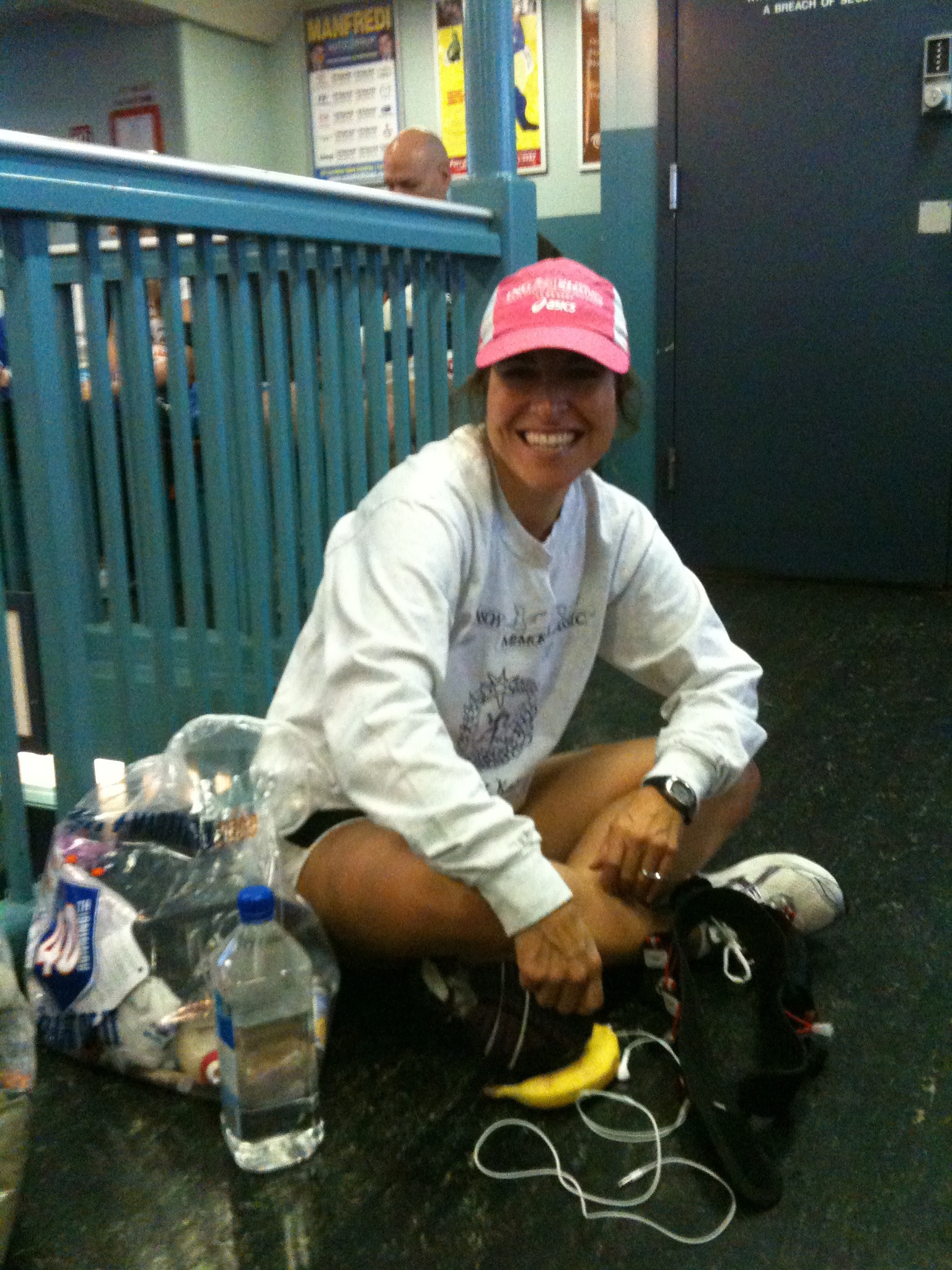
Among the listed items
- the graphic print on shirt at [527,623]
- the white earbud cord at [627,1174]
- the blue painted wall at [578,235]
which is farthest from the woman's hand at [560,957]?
the blue painted wall at [578,235]

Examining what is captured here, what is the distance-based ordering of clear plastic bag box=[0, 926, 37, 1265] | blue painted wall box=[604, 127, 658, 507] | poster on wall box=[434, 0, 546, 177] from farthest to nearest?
1. poster on wall box=[434, 0, 546, 177]
2. blue painted wall box=[604, 127, 658, 507]
3. clear plastic bag box=[0, 926, 37, 1265]

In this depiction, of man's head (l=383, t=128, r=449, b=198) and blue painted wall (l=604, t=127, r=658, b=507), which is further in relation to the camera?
blue painted wall (l=604, t=127, r=658, b=507)

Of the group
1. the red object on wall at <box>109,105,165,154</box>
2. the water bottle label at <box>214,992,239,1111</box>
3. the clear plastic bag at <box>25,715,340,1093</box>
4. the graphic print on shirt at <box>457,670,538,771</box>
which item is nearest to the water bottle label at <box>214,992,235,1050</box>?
the water bottle label at <box>214,992,239,1111</box>

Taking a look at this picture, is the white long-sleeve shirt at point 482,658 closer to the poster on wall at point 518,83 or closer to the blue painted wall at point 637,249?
the blue painted wall at point 637,249

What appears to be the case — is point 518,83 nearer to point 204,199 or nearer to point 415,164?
point 415,164

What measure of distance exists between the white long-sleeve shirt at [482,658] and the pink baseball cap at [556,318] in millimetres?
129

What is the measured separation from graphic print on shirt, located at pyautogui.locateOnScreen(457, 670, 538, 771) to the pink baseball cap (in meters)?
0.35

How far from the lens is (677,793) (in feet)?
3.89

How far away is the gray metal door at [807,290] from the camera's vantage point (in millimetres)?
3092

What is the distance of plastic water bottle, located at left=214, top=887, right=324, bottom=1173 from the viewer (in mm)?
963

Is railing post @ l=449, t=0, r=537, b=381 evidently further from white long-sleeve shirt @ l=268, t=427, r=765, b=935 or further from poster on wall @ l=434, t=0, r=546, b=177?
poster on wall @ l=434, t=0, r=546, b=177

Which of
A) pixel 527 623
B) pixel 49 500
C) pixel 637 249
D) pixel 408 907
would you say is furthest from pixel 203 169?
pixel 637 249

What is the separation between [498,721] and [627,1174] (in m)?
0.48

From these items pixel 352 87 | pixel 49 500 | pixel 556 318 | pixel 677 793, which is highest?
pixel 352 87
